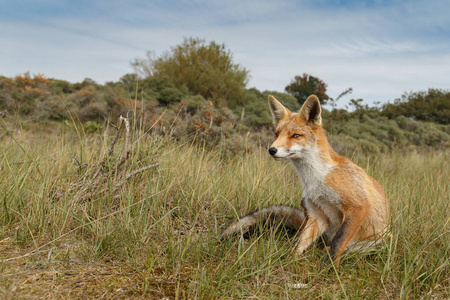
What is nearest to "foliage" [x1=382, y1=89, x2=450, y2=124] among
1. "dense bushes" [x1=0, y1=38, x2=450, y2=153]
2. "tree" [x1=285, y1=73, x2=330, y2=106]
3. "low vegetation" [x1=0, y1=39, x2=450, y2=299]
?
"dense bushes" [x1=0, y1=38, x2=450, y2=153]

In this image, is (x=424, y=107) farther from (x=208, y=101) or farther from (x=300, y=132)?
(x=300, y=132)

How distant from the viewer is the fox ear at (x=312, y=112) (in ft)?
11.0

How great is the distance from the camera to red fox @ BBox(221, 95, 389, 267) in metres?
3.09

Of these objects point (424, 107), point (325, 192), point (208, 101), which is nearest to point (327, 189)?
point (325, 192)

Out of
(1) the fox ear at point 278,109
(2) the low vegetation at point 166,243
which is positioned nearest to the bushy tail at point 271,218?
(2) the low vegetation at point 166,243

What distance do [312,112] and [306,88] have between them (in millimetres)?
19399

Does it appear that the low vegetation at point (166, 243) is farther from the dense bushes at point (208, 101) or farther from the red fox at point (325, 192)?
the dense bushes at point (208, 101)

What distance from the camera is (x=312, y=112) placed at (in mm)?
3438

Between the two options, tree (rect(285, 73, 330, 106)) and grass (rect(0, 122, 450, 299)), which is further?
tree (rect(285, 73, 330, 106))

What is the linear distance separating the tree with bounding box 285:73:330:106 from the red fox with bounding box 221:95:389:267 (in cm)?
1909

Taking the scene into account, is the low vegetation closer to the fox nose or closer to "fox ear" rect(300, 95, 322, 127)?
the fox nose

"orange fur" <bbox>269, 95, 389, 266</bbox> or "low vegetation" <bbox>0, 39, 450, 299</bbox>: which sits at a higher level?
"orange fur" <bbox>269, 95, 389, 266</bbox>

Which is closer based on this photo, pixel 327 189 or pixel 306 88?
pixel 327 189

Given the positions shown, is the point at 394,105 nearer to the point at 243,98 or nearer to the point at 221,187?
the point at 243,98
